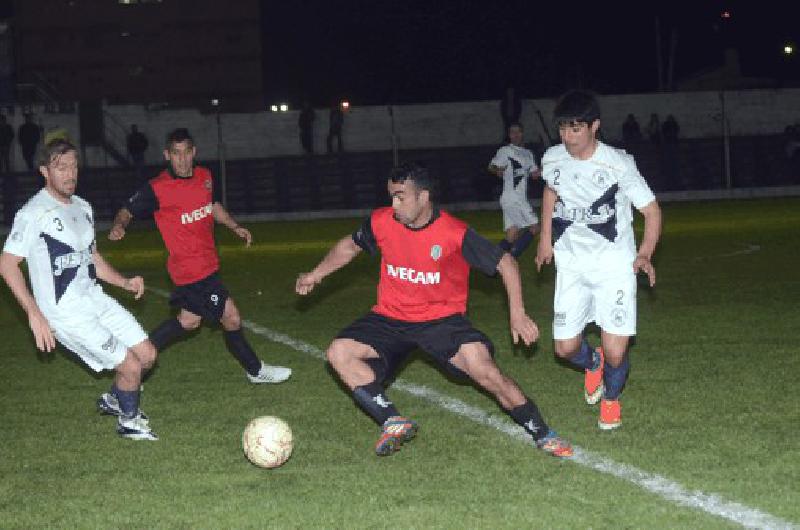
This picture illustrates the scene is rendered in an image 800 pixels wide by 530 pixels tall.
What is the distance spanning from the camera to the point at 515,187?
18.2m

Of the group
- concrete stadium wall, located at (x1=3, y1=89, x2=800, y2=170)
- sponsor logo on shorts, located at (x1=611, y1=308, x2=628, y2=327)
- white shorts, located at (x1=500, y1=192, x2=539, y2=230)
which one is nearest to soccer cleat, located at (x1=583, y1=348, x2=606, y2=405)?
sponsor logo on shorts, located at (x1=611, y1=308, x2=628, y2=327)

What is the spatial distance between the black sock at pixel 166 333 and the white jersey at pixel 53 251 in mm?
2157

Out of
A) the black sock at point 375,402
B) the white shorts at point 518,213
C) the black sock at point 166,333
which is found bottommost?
the black sock at point 375,402

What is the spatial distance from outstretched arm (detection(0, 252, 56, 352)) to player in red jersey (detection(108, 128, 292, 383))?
7.27 feet

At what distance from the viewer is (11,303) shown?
54.4 feet

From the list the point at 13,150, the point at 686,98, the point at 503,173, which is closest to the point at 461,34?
the point at 686,98

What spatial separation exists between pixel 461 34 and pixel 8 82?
21692mm

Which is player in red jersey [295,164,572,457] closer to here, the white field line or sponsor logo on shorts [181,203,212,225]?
the white field line

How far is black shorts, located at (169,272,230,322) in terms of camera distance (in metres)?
9.84

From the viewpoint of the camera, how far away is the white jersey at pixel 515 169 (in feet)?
59.6

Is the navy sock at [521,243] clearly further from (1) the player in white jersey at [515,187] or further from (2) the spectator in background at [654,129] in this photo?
(2) the spectator in background at [654,129]

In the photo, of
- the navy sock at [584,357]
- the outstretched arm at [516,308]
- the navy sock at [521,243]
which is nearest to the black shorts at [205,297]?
the navy sock at [584,357]

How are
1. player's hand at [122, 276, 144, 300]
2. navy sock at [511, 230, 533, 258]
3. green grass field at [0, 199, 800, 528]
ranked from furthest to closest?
navy sock at [511, 230, 533, 258], player's hand at [122, 276, 144, 300], green grass field at [0, 199, 800, 528]

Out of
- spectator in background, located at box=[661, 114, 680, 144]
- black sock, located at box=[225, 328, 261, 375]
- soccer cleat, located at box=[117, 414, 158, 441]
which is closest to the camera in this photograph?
soccer cleat, located at box=[117, 414, 158, 441]
